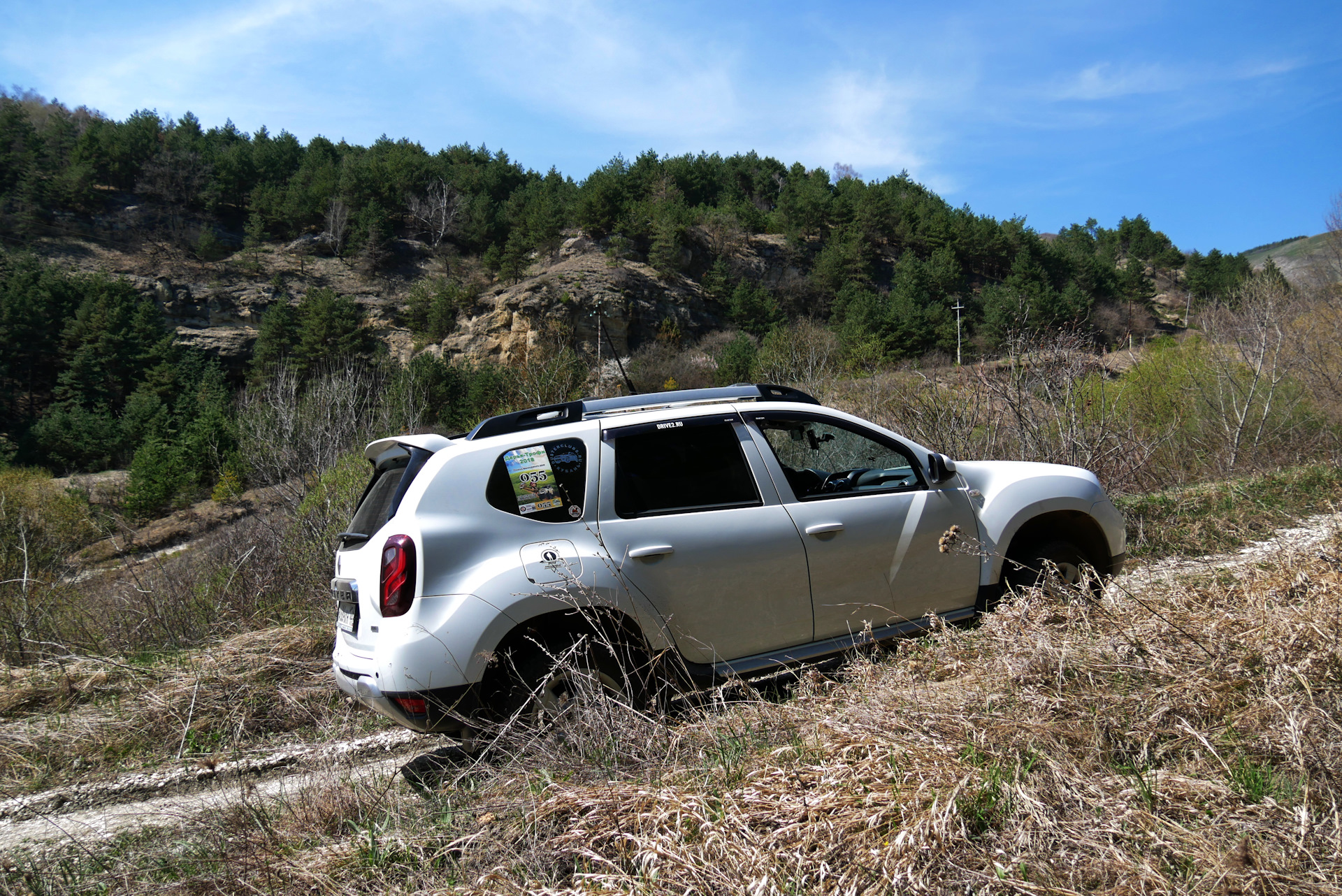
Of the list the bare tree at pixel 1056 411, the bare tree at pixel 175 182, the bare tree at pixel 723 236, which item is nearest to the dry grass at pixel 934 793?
the bare tree at pixel 1056 411

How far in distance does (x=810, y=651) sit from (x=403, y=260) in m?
66.3

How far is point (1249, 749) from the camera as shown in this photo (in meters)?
2.39

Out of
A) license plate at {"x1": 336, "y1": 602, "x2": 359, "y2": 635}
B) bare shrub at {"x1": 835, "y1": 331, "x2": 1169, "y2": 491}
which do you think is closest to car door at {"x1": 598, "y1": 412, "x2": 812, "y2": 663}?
license plate at {"x1": 336, "y1": 602, "x2": 359, "y2": 635}

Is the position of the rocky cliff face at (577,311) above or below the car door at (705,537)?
above

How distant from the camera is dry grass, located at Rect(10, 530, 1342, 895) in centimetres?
209

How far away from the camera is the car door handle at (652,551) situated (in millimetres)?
3764

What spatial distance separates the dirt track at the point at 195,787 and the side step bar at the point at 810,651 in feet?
3.58

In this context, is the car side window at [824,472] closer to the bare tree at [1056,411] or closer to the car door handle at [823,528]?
the car door handle at [823,528]

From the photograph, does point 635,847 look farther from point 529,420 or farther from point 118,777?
point 118,777

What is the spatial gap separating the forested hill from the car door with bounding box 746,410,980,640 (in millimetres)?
34257

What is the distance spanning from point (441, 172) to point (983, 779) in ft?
249

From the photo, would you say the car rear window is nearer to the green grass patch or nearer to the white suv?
the white suv

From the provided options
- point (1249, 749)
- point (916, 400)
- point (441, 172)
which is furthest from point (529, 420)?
point (441, 172)

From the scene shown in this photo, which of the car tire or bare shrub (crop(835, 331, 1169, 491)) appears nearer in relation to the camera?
the car tire
